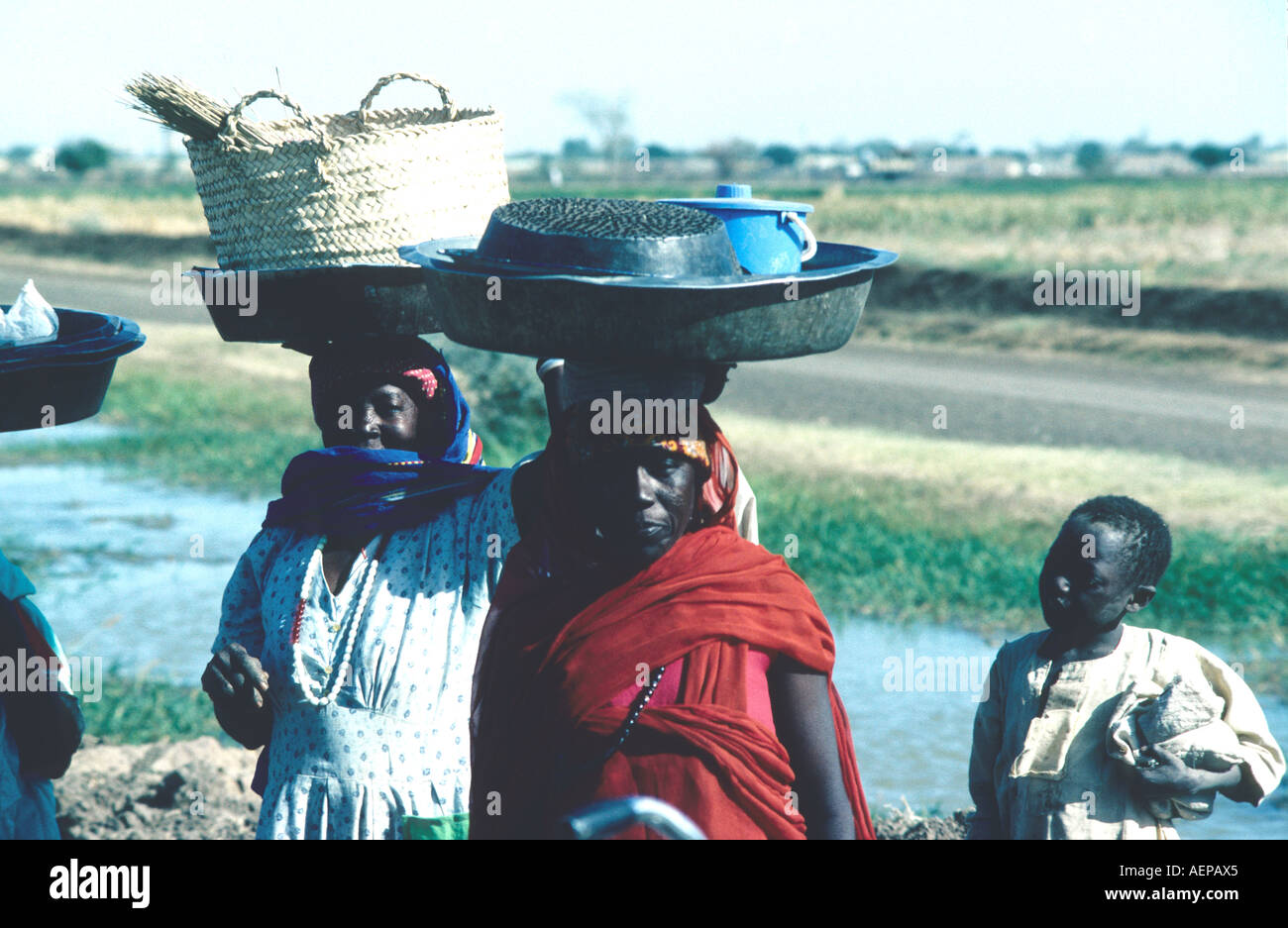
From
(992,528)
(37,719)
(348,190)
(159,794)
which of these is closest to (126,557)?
(159,794)

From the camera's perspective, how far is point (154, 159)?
77812 mm

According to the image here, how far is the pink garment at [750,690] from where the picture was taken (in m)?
2.22

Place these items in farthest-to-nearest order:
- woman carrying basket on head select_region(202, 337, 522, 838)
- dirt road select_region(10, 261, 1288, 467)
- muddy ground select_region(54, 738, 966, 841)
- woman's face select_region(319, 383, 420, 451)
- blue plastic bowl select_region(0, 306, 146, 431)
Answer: dirt road select_region(10, 261, 1288, 467), muddy ground select_region(54, 738, 966, 841), woman's face select_region(319, 383, 420, 451), blue plastic bowl select_region(0, 306, 146, 431), woman carrying basket on head select_region(202, 337, 522, 838)

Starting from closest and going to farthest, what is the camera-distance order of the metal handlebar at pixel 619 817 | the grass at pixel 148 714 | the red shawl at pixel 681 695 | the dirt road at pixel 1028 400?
1. the metal handlebar at pixel 619 817
2. the red shawl at pixel 681 695
3. the grass at pixel 148 714
4. the dirt road at pixel 1028 400

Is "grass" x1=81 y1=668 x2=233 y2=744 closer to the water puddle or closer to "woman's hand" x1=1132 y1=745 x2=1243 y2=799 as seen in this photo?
A: the water puddle

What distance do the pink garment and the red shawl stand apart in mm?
13

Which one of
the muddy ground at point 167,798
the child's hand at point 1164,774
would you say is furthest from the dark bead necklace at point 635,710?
the muddy ground at point 167,798

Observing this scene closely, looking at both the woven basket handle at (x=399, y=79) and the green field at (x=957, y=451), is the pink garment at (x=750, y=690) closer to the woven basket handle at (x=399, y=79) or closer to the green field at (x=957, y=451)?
the woven basket handle at (x=399, y=79)

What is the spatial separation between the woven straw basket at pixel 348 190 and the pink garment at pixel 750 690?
106cm

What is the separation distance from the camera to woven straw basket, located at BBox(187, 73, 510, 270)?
9.12ft

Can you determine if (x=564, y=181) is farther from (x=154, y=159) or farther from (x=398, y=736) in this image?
(x=398, y=736)

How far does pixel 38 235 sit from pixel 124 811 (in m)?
32.7

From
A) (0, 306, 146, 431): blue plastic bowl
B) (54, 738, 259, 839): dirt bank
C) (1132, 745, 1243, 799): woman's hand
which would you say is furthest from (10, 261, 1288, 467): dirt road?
(0, 306, 146, 431): blue plastic bowl

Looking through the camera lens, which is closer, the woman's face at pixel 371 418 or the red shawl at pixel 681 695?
the red shawl at pixel 681 695
